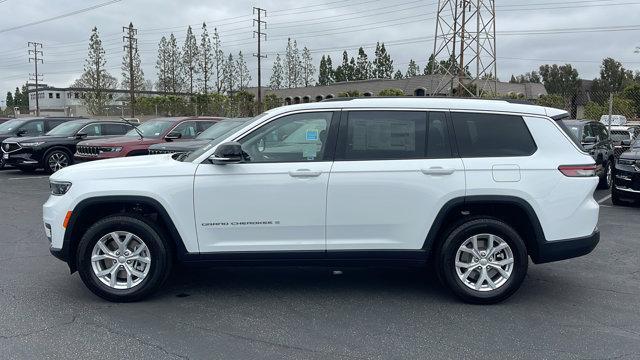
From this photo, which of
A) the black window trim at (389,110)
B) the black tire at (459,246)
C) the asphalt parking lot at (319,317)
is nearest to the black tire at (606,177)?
the asphalt parking lot at (319,317)

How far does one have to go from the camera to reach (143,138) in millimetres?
13266

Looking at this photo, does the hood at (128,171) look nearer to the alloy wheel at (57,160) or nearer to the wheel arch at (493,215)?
the wheel arch at (493,215)

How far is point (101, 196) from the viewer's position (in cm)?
496

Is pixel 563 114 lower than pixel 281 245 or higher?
higher

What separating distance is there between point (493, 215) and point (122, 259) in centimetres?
336

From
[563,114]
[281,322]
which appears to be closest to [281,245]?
[281,322]

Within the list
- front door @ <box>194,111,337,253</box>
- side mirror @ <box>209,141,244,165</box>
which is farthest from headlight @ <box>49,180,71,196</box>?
side mirror @ <box>209,141,244,165</box>

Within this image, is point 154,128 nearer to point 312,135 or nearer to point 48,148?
point 48,148

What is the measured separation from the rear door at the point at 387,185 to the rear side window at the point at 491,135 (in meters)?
0.15

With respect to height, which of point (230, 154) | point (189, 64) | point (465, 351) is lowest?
point (465, 351)

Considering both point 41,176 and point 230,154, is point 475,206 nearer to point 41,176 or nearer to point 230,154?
point 230,154

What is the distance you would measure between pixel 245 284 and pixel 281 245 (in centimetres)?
97

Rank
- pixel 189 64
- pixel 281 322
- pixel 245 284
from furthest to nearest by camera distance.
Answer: pixel 189 64
pixel 245 284
pixel 281 322

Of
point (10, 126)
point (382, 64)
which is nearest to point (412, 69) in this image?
point (382, 64)
